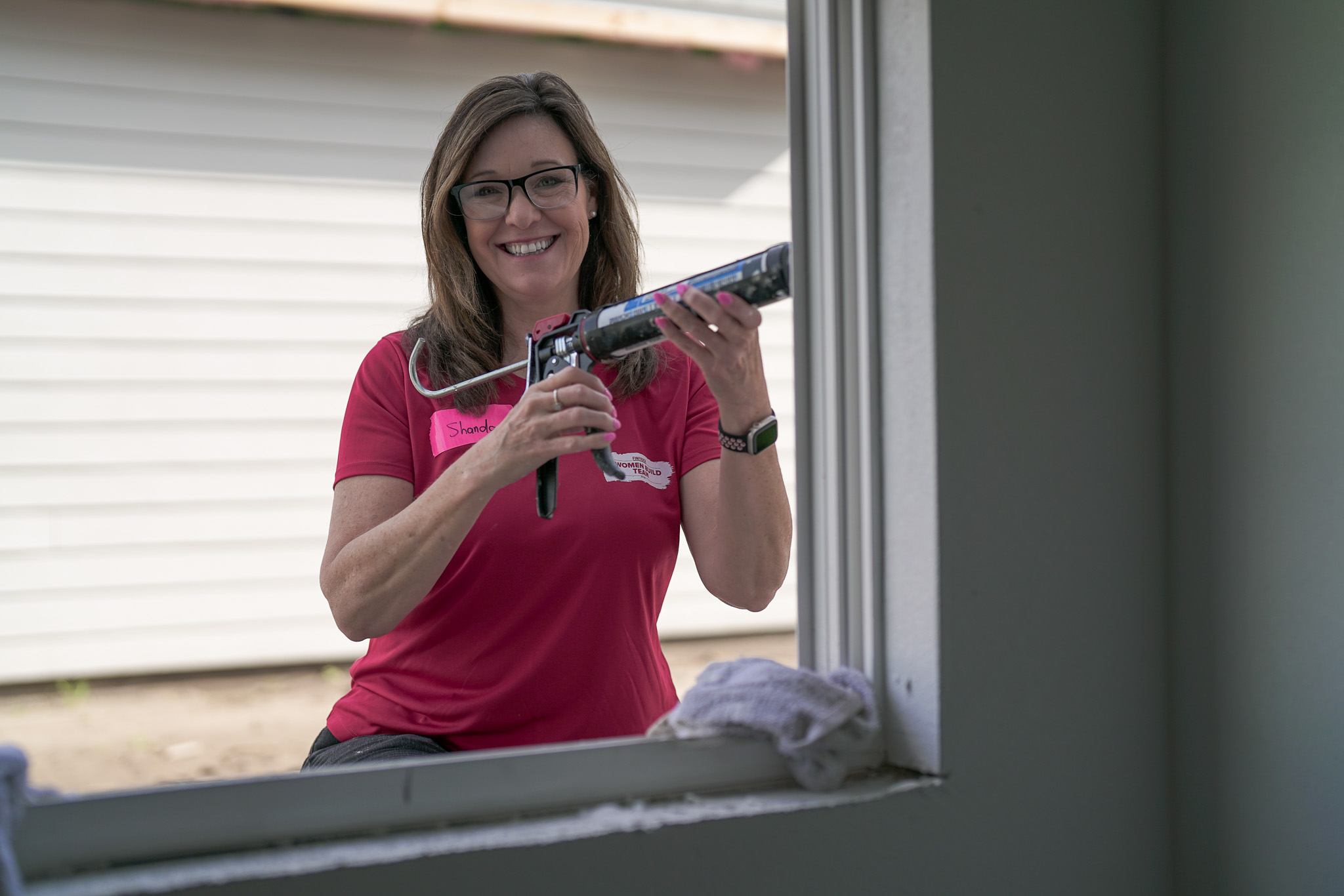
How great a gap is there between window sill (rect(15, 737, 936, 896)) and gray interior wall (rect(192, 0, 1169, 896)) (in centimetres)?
6

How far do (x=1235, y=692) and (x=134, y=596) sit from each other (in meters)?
3.40

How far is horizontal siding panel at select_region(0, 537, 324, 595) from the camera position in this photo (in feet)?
10.3

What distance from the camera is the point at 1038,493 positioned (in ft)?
2.62

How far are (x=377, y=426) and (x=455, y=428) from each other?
0.11 m

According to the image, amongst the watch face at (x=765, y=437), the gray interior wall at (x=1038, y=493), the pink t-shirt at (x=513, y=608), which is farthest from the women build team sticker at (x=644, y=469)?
the gray interior wall at (x=1038, y=493)

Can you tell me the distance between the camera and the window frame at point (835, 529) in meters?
0.68

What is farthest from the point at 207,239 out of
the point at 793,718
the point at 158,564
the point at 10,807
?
the point at 793,718

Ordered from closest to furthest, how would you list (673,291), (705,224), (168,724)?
(673,291) < (168,724) < (705,224)

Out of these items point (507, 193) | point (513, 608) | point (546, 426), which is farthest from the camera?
point (507, 193)

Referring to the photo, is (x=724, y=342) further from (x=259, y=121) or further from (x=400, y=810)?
(x=259, y=121)

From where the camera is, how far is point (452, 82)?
139 inches

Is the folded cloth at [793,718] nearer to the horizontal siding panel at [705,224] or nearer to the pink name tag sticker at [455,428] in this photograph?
the pink name tag sticker at [455,428]

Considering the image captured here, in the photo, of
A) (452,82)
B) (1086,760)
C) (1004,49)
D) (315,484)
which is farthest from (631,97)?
(1086,760)

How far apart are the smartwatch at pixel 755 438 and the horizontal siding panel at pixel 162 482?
238cm
